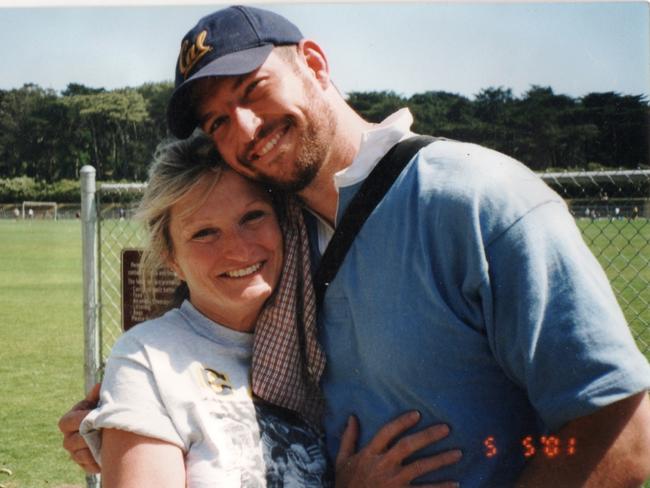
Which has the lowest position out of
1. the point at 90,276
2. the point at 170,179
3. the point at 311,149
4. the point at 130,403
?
the point at 90,276

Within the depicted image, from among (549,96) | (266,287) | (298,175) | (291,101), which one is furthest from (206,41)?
(549,96)

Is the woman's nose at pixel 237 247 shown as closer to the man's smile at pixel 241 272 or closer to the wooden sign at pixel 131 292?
the man's smile at pixel 241 272

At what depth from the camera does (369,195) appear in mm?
1802

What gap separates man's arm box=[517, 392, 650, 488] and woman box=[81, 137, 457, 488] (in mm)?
308

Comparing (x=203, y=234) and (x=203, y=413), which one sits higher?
(x=203, y=234)

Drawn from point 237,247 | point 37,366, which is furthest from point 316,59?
point 37,366

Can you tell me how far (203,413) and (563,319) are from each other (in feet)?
2.85

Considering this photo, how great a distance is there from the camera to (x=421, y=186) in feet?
5.57

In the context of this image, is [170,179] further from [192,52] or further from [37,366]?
[37,366]

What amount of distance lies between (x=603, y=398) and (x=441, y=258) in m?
0.44

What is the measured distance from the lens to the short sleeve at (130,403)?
169cm

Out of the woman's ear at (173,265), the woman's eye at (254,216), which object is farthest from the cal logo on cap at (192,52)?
the woman's ear at (173,265)

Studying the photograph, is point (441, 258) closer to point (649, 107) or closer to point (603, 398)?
point (603, 398)
